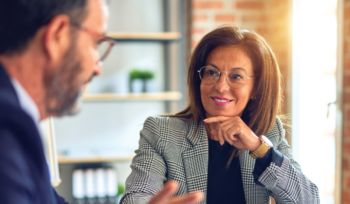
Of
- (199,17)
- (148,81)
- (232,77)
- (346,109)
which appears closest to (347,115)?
(346,109)

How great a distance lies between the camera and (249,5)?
2.70 m

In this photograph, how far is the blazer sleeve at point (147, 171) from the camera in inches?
48.2

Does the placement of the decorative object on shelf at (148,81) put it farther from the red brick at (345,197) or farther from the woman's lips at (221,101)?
the red brick at (345,197)

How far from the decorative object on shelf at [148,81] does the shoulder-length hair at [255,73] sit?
1342 millimetres

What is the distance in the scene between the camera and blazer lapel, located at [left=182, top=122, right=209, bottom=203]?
1341 mm

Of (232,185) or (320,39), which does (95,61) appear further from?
(320,39)

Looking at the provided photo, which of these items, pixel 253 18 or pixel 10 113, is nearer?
pixel 10 113

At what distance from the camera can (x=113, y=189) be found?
273cm

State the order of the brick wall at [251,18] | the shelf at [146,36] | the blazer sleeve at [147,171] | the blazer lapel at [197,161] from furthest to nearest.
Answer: the shelf at [146,36]
the brick wall at [251,18]
the blazer lapel at [197,161]
the blazer sleeve at [147,171]

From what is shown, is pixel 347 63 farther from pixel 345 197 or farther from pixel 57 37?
pixel 57 37

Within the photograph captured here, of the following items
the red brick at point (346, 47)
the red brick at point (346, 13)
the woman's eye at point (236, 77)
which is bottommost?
the woman's eye at point (236, 77)

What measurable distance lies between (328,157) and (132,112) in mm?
1657

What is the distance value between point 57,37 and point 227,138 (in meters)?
0.83

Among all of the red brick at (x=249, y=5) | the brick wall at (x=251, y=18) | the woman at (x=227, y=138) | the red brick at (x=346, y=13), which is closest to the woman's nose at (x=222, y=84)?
the woman at (x=227, y=138)
